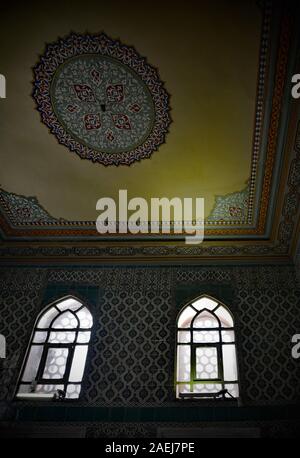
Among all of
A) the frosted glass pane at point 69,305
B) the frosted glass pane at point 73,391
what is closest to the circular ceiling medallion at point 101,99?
the frosted glass pane at point 69,305

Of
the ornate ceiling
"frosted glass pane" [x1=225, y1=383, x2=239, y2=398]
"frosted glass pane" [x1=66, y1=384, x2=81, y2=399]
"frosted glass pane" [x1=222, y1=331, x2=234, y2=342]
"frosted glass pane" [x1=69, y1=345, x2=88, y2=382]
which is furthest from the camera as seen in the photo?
"frosted glass pane" [x1=222, y1=331, x2=234, y2=342]

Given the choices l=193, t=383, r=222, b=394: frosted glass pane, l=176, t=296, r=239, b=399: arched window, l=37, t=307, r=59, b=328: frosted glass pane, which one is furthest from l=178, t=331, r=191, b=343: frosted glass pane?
l=37, t=307, r=59, b=328: frosted glass pane

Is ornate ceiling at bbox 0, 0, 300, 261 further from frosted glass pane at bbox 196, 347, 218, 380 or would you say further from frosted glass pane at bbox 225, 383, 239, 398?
frosted glass pane at bbox 225, 383, 239, 398

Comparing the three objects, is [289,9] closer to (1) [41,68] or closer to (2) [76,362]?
(1) [41,68]

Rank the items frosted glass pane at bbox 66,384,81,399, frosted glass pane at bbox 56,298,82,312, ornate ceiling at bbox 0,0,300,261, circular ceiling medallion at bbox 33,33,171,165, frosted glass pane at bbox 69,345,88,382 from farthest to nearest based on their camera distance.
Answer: frosted glass pane at bbox 56,298,82,312
frosted glass pane at bbox 69,345,88,382
frosted glass pane at bbox 66,384,81,399
circular ceiling medallion at bbox 33,33,171,165
ornate ceiling at bbox 0,0,300,261

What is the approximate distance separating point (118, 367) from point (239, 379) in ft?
4.65

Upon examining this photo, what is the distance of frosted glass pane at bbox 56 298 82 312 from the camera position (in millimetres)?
5008

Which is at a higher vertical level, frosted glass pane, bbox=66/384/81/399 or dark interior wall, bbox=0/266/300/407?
dark interior wall, bbox=0/266/300/407

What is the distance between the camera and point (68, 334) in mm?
4719

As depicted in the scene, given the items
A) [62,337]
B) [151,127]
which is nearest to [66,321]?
[62,337]

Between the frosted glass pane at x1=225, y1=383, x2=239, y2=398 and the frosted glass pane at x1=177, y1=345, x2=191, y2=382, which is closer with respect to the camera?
the frosted glass pane at x1=225, y1=383, x2=239, y2=398

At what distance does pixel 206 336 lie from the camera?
4.57m

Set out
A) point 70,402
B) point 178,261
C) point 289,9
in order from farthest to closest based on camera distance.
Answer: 1. point 178,261
2. point 70,402
3. point 289,9
